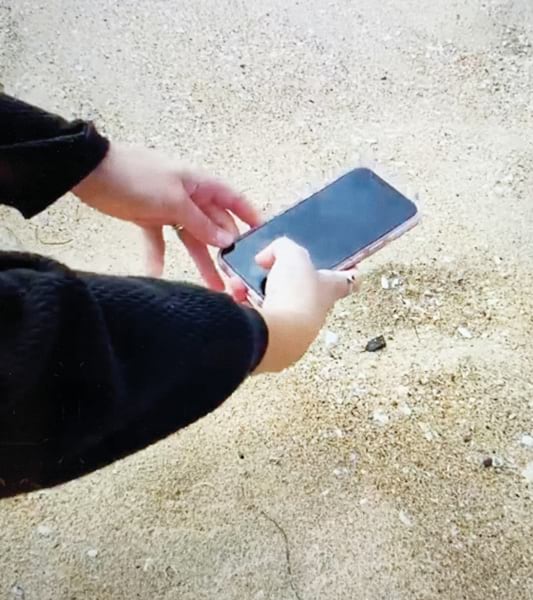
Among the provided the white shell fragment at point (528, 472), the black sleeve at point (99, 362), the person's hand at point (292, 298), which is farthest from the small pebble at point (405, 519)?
the black sleeve at point (99, 362)

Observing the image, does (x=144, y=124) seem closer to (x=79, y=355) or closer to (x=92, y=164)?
(x=92, y=164)

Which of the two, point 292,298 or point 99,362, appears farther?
point 292,298

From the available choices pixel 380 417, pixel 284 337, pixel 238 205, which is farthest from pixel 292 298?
pixel 380 417

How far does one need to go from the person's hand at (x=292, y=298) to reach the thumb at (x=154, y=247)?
113mm

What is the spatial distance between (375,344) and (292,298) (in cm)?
30

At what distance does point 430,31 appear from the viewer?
133 centimetres

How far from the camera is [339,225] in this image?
0.87 metres

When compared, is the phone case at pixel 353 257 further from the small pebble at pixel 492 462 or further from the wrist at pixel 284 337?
the small pebble at pixel 492 462

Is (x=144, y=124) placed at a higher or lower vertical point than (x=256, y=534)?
higher

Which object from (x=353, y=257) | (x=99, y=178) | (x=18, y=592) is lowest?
(x=18, y=592)

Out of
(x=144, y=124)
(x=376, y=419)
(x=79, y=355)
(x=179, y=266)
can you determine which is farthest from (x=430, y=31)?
(x=79, y=355)

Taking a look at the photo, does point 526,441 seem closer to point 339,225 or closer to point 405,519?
point 405,519

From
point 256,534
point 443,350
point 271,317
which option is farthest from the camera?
point 443,350

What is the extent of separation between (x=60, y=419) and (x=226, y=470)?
Answer: 403mm
